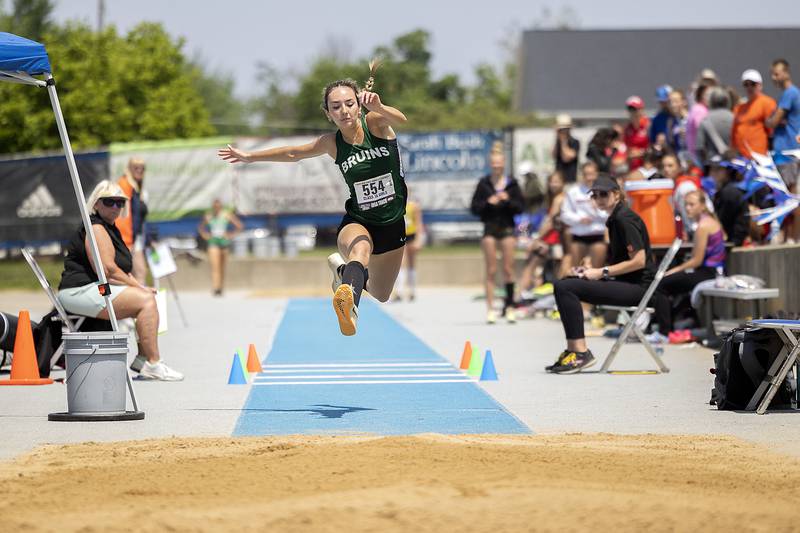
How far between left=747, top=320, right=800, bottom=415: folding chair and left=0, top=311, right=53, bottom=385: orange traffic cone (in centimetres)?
594

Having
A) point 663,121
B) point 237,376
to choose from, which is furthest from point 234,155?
point 663,121

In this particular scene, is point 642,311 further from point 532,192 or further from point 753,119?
point 532,192

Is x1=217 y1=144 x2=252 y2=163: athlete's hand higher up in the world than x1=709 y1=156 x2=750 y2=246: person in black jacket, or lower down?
higher up

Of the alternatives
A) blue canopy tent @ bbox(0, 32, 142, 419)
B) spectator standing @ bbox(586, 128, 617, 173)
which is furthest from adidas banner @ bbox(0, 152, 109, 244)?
blue canopy tent @ bbox(0, 32, 142, 419)

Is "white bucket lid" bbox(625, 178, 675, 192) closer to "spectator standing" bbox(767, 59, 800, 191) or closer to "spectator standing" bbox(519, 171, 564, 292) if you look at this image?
"spectator standing" bbox(767, 59, 800, 191)

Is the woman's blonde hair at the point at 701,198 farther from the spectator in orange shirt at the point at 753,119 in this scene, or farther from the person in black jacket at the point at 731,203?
the spectator in orange shirt at the point at 753,119

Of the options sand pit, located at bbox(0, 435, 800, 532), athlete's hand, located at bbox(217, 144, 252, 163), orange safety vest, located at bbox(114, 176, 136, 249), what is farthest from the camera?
orange safety vest, located at bbox(114, 176, 136, 249)

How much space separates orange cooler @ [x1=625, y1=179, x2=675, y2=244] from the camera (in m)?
16.0

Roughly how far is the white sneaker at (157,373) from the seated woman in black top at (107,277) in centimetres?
24

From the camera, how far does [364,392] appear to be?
34.1ft

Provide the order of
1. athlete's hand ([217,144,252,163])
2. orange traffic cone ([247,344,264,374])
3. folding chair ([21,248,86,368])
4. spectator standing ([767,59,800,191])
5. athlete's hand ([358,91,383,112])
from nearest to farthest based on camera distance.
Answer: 1. athlete's hand ([358,91,383,112])
2. athlete's hand ([217,144,252,163])
3. folding chair ([21,248,86,368])
4. orange traffic cone ([247,344,264,374])
5. spectator standing ([767,59,800,191])

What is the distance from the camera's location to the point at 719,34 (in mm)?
59125

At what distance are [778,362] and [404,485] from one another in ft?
12.6

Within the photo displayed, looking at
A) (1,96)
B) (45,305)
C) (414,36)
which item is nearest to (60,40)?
(1,96)
